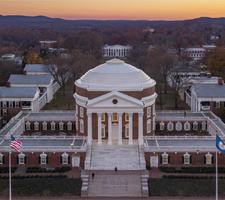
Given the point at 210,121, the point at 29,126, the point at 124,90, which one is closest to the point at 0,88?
the point at 29,126

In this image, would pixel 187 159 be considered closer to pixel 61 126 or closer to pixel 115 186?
pixel 115 186

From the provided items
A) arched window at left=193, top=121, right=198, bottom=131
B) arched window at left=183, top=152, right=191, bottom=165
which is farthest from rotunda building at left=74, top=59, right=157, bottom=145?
arched window at left=193, top=121, right=198, bottom=131

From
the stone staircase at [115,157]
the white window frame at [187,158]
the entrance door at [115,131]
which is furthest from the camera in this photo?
the entrance door at [115,131]

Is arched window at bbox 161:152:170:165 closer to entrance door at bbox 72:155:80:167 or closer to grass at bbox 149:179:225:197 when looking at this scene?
grass at bbox 149:179:225:197

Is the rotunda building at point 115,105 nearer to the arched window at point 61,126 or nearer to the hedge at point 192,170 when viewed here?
the hedge at point 192,170

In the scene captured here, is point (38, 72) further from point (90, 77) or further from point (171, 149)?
point (171, 149)

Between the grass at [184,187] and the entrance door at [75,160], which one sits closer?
the grass at [184,187]

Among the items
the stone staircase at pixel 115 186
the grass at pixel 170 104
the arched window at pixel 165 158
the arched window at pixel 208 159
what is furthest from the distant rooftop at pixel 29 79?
the arched window at pixel 208 159
